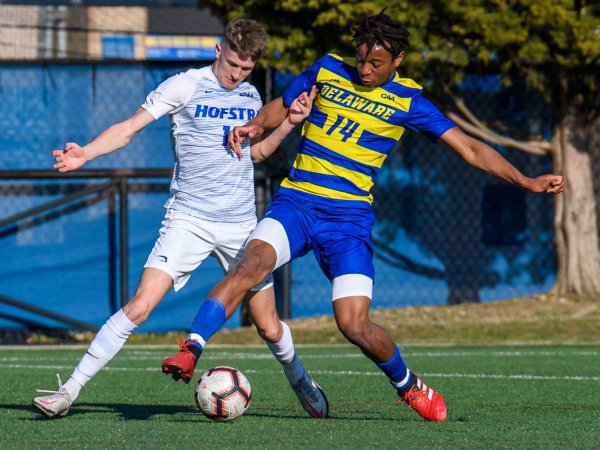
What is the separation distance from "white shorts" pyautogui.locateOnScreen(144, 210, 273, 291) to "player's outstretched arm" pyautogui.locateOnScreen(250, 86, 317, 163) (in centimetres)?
44

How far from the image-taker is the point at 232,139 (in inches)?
278

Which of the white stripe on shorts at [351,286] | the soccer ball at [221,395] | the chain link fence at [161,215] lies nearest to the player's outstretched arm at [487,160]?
the white stripe on shorts at [351,286]

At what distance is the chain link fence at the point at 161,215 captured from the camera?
48.2 feet

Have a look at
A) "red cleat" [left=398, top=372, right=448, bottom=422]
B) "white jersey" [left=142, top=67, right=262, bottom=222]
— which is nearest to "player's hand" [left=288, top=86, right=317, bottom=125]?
"white jersey" [left=142, top=67, right=262, bottom=222]

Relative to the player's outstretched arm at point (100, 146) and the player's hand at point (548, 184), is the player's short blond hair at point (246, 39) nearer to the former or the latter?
the player's outstretched arm at point (100, 146)

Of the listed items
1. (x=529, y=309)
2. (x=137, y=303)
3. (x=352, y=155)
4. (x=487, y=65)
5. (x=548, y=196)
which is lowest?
(x=529, y=309)

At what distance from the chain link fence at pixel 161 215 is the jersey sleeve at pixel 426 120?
7.73 metres

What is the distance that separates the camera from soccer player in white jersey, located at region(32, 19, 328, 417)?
23.2ft

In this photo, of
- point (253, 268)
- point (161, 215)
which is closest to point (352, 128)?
point (253, 268)

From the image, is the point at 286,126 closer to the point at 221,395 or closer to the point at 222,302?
the point at 222,302

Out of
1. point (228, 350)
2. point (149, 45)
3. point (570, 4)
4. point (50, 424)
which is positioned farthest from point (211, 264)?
point (50, 424)

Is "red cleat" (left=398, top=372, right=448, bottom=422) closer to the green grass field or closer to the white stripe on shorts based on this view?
the green grass field

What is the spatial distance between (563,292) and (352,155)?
8612mm

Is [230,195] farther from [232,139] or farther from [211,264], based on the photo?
[211,264]
